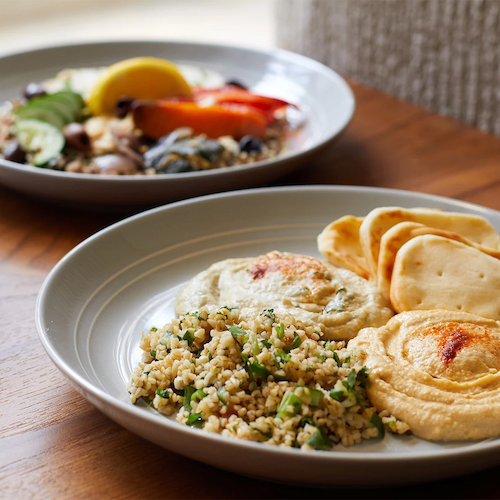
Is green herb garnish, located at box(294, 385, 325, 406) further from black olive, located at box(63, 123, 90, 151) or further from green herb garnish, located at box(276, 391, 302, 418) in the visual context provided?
black olive, located at box(63, 123, 90, 151)

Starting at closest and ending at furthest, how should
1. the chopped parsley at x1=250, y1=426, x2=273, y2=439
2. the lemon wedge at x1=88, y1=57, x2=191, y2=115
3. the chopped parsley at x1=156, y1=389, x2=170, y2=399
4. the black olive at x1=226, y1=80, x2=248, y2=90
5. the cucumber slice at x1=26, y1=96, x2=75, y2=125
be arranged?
the chopped parsley at x1=250, y1=426, x2=273, y2=439 < the chopped parsley at x1=156, y1=389, x2=170, y2=399 < the cucumber slice at x1=26, y1=96, x2=75, y2=125 < the lemon wedge at x1=88, y1=57, x2=191, y2=115 < the black olive at x1=226, y1=80, x2=248, y2=90

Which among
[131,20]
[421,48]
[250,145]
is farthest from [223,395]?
[131,20]

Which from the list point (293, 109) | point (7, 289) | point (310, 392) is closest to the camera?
point (310, 392)

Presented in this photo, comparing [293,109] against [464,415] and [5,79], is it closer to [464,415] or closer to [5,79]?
[5,79]

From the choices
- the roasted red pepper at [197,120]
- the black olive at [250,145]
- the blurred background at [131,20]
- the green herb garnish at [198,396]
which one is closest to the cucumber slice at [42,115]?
the roasted red pepper at [197,120]

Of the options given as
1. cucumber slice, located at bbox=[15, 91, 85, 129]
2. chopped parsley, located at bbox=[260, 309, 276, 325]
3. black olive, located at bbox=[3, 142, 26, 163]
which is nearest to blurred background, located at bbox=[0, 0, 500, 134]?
cucumber slice, located at bbox=[15, 91, 85, 129]

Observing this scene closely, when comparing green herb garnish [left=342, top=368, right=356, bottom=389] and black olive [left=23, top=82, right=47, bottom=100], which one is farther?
black olive [left=23, top=82, right=47, bottom=100]

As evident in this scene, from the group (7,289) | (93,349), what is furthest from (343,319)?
(7,289)

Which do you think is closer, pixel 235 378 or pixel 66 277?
pixel 235 378
